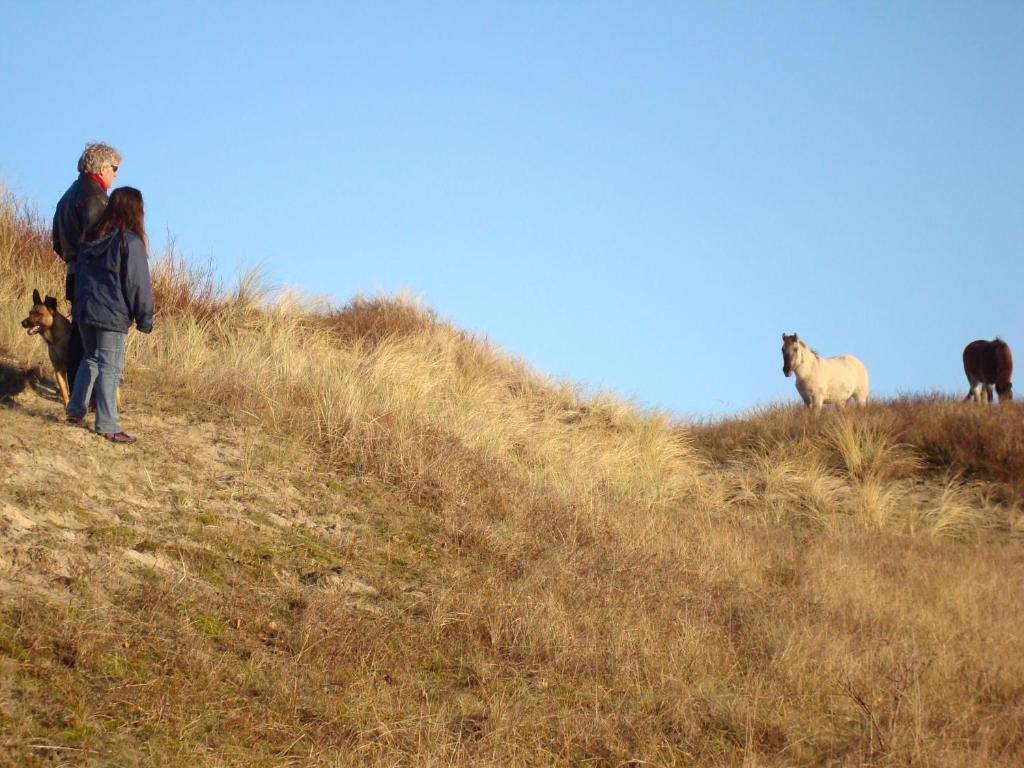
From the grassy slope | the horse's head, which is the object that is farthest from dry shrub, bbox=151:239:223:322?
the horse's head

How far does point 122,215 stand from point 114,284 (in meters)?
0.49

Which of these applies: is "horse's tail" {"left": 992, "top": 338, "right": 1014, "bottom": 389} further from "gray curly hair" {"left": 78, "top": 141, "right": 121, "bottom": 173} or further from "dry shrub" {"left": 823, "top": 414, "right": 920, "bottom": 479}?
"gray curly hair" {"left": 78, "top": 141, "right": 121, "bottom": 173}

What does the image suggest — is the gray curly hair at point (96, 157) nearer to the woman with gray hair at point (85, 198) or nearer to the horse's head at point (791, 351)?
the woman with gray hair at point (85, 198)

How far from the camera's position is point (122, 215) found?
787 cm

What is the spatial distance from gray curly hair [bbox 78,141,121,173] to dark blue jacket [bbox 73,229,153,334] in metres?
0.65

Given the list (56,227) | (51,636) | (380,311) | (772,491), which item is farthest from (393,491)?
(380,311)

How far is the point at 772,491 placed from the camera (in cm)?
1400

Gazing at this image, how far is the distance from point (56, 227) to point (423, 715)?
16.4ft

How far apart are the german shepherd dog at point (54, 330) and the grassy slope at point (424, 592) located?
339mm

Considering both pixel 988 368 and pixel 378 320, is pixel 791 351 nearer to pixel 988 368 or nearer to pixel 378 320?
pixel 988 368

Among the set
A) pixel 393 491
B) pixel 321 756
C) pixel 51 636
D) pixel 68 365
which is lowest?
pixel 321 756

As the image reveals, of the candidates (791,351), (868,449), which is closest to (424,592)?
(868,449)

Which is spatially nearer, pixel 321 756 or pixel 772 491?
pixel 321 756

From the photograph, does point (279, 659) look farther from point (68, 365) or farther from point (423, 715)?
point (68, 365)
